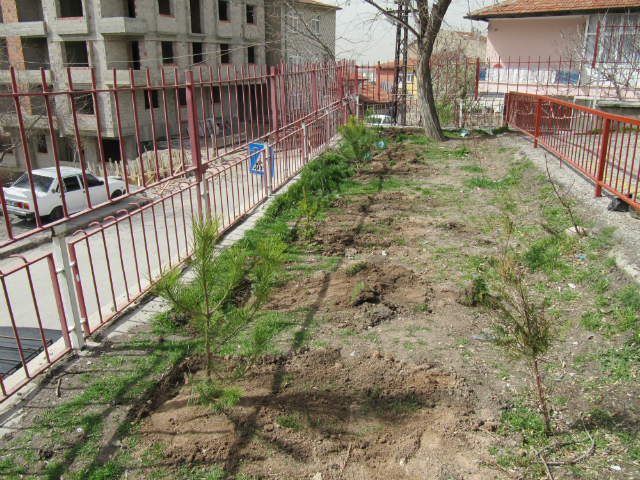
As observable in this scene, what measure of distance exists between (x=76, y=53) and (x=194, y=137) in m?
28.2

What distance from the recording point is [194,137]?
5477mm

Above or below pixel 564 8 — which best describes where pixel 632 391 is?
below

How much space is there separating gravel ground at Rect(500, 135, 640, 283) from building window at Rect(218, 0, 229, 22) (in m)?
27.7

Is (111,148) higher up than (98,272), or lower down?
higher up

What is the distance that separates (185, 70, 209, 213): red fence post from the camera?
212 inches

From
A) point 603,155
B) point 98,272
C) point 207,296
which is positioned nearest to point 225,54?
point 98,272

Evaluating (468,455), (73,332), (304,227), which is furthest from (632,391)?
(304,227)

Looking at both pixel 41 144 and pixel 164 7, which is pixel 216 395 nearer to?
pixel 164 7

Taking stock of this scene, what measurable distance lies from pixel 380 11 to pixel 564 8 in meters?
10.3

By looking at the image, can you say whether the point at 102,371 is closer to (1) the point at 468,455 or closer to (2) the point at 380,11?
(1) the point at 468,455

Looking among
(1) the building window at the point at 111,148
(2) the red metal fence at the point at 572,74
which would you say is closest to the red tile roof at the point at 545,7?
(2) the red metal fence at the point at 572,74

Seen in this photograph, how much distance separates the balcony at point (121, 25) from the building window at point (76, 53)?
325cm

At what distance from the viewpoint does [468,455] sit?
2738mm

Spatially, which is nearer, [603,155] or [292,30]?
[603,155]
